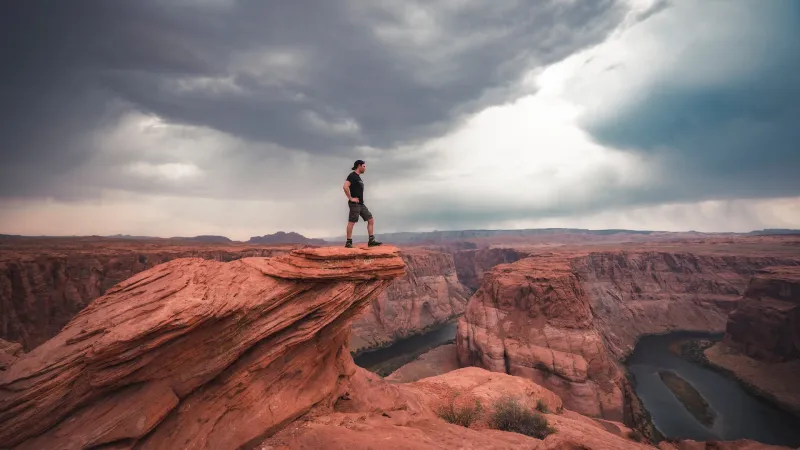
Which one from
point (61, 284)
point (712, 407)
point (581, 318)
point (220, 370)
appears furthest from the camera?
point (61, 284)

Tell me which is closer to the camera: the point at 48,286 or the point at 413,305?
the point at 48,286

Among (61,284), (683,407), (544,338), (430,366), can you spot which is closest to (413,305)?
(430,366)

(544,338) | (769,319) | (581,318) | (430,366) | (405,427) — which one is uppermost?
(405,427)

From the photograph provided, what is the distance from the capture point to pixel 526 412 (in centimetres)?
1427

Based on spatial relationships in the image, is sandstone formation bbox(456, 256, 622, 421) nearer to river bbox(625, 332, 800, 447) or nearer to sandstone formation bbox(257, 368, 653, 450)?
river bbox(625, 332, 800, 447)

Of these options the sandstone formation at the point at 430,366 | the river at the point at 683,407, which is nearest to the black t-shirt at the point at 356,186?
the sandstone formation at the point at 430,366

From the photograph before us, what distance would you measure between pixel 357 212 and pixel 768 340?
6841cm

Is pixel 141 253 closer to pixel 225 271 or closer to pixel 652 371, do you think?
pixel 225 271

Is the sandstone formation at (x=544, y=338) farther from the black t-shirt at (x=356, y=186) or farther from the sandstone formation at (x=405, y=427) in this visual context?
the black t-shirt at (x=356, y=186)

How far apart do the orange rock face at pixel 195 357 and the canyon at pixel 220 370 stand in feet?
0.10

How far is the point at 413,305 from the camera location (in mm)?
74375

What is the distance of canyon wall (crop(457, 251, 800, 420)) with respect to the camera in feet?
105

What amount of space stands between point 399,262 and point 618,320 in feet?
232

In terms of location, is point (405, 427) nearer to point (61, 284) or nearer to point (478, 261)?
point (61, 284)
